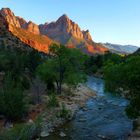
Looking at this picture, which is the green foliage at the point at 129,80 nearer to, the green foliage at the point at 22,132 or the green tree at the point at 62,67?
Result: the green foliage at the point at 22,132

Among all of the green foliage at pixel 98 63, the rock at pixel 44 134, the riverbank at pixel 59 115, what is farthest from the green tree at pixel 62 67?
the green foliage at pixel 98 63

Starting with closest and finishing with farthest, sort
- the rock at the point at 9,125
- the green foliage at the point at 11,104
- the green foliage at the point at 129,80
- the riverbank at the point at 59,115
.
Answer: the green foliage at the point at 129,80 → the rock at the point at 9,125 → the riverbank at the point at 59,115 → the green foliage at the point at 11,104

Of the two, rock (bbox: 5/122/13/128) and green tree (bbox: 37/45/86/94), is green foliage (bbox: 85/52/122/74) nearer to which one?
green tree (bbox: 37/45/86/94)

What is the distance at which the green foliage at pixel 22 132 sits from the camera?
78.6 ft

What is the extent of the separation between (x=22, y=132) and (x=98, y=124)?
42.2 feet

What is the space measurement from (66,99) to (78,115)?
1070 centimetres

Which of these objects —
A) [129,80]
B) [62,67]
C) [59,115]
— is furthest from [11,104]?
[62,67]

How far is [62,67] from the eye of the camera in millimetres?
53062

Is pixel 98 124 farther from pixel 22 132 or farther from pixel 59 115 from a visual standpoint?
pixel 22 132

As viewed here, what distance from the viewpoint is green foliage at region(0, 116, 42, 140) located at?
78.6ft

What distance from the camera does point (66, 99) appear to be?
51031 mm

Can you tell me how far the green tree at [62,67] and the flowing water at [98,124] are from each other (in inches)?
285

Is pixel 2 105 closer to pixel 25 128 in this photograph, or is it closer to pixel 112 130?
pixel 25 128

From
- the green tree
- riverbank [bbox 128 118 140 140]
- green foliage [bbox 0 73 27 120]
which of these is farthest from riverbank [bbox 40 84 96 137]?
riverbank [bbox 128 118 140 140]
